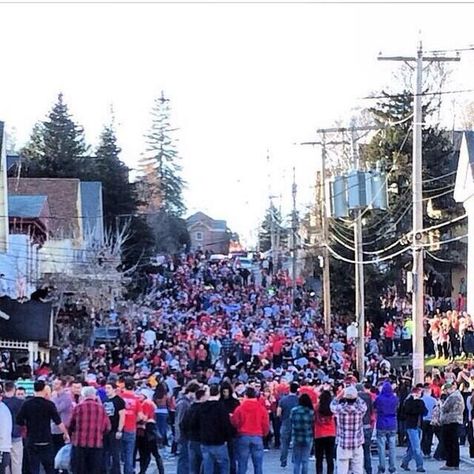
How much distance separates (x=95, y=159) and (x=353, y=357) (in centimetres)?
3612

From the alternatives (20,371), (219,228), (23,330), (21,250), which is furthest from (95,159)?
(219,228)

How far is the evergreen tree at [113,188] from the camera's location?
70750 millimetres

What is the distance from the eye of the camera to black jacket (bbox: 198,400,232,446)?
1775 cm

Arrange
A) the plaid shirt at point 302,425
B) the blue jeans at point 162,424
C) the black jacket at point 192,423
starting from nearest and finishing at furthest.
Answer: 1. the black jacket at point 192,423
2. the plaid shirt at point 302,425
3. the blue jeans at point 162,424

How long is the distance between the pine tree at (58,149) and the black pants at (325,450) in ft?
173

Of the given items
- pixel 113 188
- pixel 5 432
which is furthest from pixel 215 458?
pixel 113 188

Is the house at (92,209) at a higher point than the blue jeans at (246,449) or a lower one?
higher

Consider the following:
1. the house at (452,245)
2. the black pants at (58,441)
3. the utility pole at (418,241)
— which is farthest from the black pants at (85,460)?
the house at (452,245)

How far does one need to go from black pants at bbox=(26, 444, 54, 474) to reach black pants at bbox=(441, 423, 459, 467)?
7.93m

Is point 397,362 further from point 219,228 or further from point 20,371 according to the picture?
point 219,228

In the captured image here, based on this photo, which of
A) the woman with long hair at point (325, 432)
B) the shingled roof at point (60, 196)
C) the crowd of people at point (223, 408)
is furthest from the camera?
the shingled roof at point (60, 196)

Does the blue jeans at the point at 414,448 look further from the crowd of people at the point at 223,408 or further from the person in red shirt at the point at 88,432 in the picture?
the person in red shirt at the point at 88,432

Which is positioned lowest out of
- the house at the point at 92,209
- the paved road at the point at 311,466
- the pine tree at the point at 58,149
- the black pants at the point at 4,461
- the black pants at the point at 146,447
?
the paved road at the point at 311,466

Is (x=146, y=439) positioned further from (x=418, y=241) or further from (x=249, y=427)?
(x=418, y=241)
